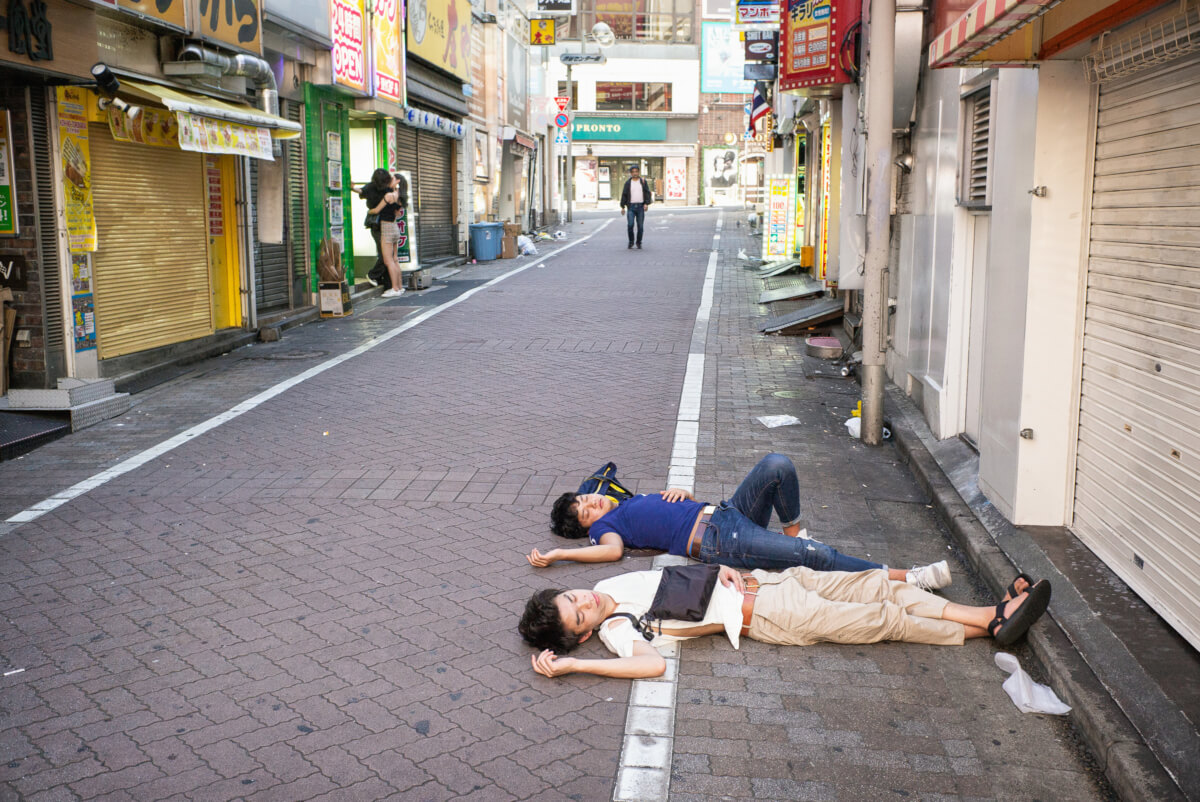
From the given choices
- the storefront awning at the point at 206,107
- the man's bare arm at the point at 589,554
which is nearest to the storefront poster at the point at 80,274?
the storefront awning at the point at 206,107

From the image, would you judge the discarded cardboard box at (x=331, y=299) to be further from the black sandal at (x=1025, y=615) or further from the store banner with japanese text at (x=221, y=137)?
the black sandal at (x=1025, y=615)

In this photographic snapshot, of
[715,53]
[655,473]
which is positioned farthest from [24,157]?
[715,53]

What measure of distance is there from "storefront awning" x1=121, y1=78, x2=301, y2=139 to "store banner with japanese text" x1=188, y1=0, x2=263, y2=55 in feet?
2.10

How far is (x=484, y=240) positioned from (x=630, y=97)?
36238 millimetres

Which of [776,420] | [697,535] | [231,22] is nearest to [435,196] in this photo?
[231,22]

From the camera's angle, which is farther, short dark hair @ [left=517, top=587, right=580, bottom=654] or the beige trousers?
the beige trousers

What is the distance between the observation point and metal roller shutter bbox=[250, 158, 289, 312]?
526 inches

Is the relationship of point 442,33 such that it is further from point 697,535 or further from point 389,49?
point 697,535

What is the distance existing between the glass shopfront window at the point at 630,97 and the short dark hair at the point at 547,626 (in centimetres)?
5538

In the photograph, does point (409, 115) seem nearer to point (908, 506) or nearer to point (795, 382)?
point (795, 382)

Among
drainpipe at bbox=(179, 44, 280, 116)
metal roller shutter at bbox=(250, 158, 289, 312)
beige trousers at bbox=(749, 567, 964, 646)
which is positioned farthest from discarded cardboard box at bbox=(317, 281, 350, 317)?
beige trousers at bbox=(749, 567, 964, 646)

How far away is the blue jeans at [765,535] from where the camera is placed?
202 inches

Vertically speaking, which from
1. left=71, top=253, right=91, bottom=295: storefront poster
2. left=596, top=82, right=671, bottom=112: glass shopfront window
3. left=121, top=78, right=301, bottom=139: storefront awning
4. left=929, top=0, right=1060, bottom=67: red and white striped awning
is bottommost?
left=71, top=253, right=91, bottom=295: storefront poster

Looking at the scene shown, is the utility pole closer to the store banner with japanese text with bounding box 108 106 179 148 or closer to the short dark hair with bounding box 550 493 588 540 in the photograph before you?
the short dark hair with bounding box 550 493 588 540
